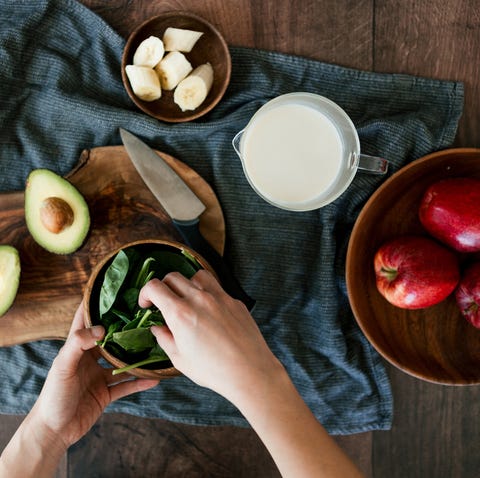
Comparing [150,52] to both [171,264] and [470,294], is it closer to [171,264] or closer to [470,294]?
[171,264]

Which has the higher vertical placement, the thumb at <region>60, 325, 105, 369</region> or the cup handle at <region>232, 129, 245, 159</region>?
the cup handle at <region>232, 129, 245, 159</region>

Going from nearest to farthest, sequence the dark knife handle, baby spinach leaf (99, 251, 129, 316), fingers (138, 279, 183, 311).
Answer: fingers (138, 279, 183, 311), baby spinach leaf (99, 251, 129, 316), the dark knife handle

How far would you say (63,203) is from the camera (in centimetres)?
79

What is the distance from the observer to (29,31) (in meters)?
0.87

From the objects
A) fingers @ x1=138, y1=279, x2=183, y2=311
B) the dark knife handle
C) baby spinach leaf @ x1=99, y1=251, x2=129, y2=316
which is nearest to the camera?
fingers @ x1=138, y1=279, x2=183, y2=311

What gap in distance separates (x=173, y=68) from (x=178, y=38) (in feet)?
0.17

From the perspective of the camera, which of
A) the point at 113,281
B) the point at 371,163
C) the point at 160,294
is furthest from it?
the point at 371,163

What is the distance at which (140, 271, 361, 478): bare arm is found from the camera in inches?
23.7

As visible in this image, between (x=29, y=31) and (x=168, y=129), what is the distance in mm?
282

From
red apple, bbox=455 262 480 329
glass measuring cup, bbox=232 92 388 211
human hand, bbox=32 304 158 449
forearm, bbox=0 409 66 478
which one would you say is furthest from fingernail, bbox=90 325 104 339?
red apple, bbox=455 262 480 329

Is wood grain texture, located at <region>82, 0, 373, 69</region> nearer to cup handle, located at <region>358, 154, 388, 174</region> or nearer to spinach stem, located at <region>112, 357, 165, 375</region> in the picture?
cup handle, located at <region>358, 154, 388, 174</region>

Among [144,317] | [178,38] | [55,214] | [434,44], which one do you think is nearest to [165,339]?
[144,317]

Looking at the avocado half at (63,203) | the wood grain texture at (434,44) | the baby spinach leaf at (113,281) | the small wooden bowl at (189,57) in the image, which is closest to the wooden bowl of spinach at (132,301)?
the baby spinach leaf at (113,281)

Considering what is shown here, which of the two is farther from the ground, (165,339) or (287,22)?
(287,22)
